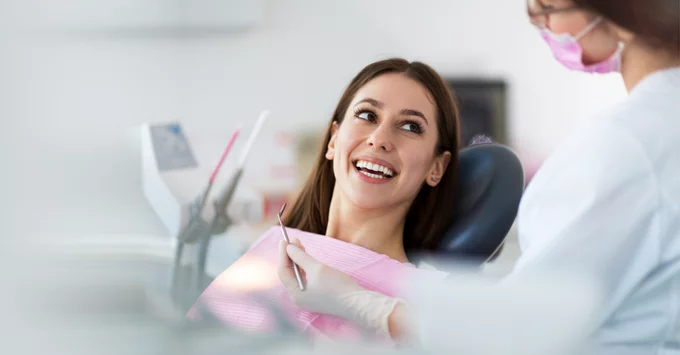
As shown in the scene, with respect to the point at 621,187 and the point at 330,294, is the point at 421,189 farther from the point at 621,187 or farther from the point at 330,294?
the point at 621,187

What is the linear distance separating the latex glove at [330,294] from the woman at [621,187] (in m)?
0.05

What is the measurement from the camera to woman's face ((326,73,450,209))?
3.49ft

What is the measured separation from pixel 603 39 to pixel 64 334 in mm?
615

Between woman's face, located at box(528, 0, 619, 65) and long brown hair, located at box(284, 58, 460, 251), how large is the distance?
33 cm

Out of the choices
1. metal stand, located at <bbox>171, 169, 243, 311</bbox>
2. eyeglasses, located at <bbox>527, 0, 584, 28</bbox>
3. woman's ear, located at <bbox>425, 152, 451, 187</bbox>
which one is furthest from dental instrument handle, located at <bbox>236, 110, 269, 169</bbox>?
eyeglasses, located at <bbox>527, 0, 584, 28</bbox>

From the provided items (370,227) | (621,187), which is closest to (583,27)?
(621,187)

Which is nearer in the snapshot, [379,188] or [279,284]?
[279,284]

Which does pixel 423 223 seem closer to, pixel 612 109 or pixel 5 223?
pixel 612 109

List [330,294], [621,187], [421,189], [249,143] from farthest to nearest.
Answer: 1. [421,189]
2. [249,143]
3. [330,294]
4. [621,187]

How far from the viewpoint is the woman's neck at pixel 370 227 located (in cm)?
111

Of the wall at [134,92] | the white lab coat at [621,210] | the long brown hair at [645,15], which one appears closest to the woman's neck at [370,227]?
the wall at [134,92]

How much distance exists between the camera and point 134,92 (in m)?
0.96

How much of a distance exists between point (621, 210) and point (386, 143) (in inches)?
16.0

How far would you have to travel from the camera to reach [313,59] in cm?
197
